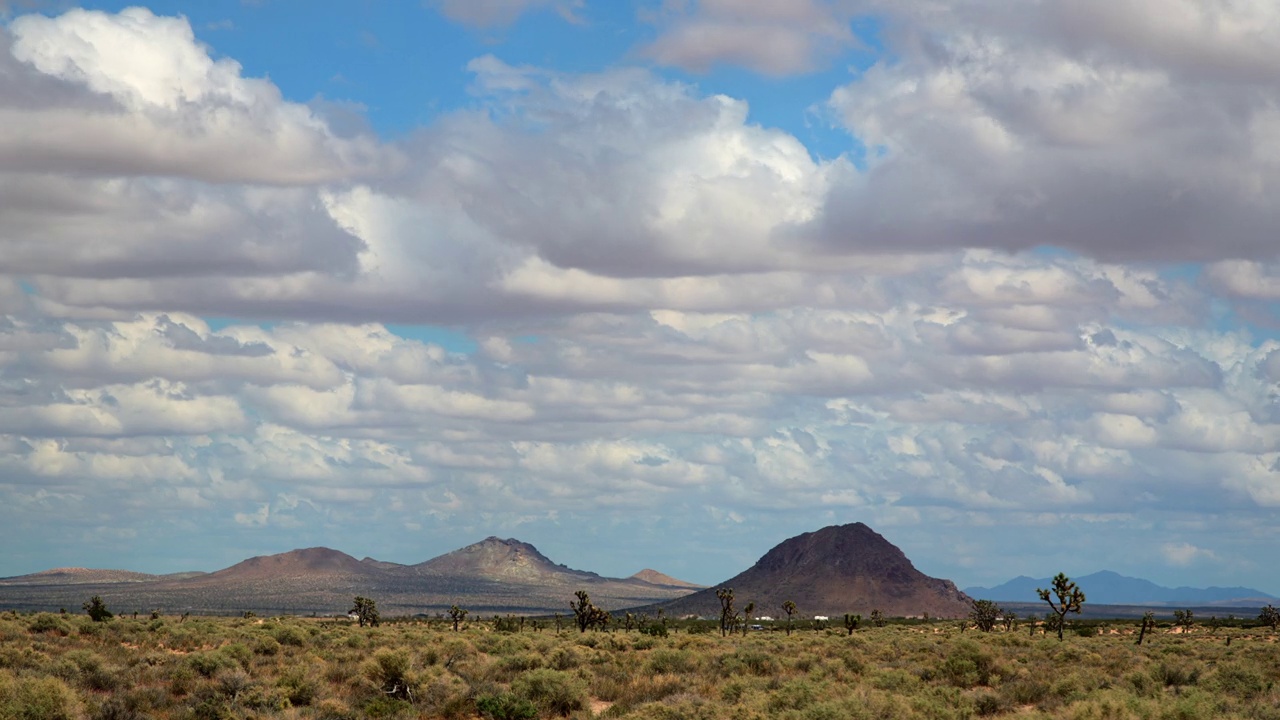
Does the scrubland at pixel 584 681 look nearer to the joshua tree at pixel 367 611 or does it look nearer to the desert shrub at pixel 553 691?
Answer: the desert shrub at pixel 553 691

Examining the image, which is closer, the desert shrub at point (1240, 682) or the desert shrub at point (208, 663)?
the desert shrub at point (1240, 682)

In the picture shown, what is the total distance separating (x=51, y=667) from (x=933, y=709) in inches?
1071

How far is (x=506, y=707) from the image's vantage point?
1475 inches

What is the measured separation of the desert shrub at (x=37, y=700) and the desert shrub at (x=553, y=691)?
12.6m

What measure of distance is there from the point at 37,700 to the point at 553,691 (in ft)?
47.3

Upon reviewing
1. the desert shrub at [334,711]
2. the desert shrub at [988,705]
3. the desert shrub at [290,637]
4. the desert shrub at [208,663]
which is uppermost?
the desert shrub at [290,637]

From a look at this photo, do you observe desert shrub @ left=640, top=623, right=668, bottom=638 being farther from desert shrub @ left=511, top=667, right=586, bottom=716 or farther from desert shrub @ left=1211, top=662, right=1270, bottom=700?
desert shrub @ left=1211, top=662, right=1270, bottom=700

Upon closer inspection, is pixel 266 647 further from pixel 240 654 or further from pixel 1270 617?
pixel 1270 617

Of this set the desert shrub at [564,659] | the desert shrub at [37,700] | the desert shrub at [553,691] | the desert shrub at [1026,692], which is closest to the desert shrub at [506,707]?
the desert shrub at [553,691]

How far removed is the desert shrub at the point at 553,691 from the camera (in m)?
38.6

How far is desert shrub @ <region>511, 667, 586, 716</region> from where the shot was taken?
126 ft

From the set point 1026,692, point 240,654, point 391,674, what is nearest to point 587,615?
point 240,654

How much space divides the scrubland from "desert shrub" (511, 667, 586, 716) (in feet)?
0.16

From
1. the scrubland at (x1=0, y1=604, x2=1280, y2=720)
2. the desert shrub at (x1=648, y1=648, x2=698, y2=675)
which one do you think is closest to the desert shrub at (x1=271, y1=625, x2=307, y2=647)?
the scrubland at (x1=0, y1=604, x2=1280, y2=720)
